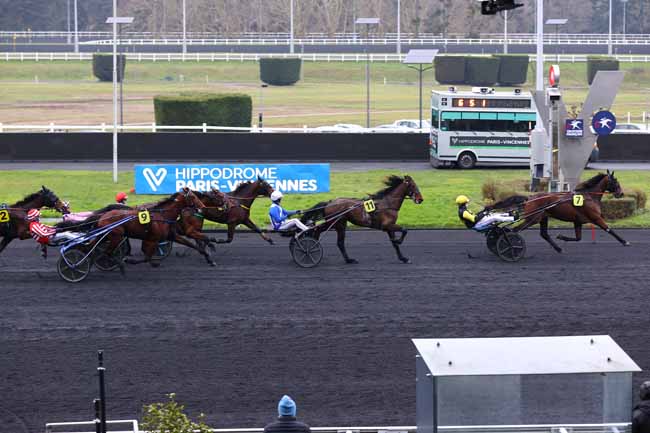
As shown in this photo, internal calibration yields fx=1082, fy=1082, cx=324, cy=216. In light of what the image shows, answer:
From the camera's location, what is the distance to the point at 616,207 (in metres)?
21.4

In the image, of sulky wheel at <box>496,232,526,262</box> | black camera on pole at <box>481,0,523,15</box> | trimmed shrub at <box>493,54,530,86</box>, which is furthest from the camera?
trimmed shrub at <box>493,54,530,86</box>

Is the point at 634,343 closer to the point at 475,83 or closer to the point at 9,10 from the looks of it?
the point at 475,83

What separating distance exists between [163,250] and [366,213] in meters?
3.40

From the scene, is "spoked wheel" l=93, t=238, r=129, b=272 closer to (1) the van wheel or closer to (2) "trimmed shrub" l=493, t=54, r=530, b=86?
(1) the van wheel

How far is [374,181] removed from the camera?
88.8ft

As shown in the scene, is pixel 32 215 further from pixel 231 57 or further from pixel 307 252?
pixel 231 57

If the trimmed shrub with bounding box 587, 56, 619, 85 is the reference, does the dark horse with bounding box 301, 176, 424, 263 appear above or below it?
below

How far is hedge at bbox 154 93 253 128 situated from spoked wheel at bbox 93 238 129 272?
837 inches

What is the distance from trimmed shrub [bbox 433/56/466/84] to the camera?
2392 inches

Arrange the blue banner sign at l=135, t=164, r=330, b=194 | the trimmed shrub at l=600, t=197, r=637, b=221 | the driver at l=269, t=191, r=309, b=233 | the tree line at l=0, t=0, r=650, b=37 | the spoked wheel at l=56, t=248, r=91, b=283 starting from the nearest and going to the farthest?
the spoked wheel at l=56, t=248, r=91, b=283, the driver at l=269, t=191, r=309, b=233, the trimmed shrub at l=600, t=197, r=637, b=221, the blue banner sign at l=135, t=164, r=330, b=194, the tree line at l=0, t=0, r=650, b=37

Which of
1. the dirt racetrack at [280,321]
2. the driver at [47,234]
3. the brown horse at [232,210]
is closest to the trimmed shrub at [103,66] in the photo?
the dirt racetrack at [280,321]

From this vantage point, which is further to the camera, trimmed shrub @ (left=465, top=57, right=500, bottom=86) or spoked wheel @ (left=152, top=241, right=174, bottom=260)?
trimmed shrub @ (left=465, top=57, right=500, bottom=86)

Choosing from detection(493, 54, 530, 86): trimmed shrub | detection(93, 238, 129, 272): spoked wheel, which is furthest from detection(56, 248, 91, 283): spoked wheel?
detection(493, 54, 530, 86): trimmed shrub

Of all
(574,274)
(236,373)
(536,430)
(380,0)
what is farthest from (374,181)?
(380,0)
